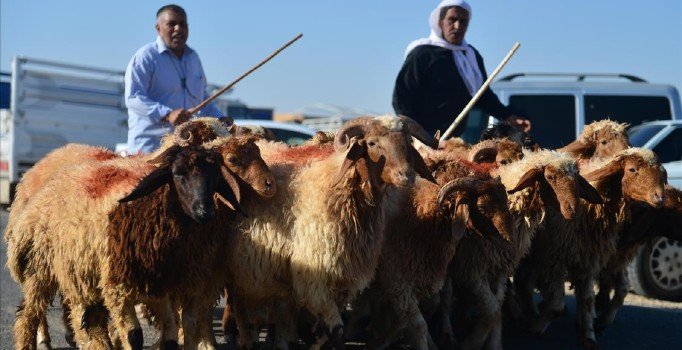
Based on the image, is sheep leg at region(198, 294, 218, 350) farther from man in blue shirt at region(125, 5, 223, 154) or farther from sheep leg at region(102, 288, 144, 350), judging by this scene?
man in blue shirt at region(125, 5, 223, 154)

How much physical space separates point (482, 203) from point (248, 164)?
1760 millimetres

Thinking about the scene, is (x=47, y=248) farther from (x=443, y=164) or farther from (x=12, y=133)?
(x=12, y=133)

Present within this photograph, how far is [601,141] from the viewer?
30.5ft

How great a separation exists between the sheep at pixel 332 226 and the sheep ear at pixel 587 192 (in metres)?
1.56

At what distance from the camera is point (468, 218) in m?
7.30

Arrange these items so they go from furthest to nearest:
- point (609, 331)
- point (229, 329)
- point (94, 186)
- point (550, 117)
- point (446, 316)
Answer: point (550, 117) → point (609, 331) → point (229, 329) → point (446, 316) → point (94, 186)

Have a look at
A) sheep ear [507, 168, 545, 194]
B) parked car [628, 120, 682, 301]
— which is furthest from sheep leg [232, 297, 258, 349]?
parked car [628, 120, 682, 301]

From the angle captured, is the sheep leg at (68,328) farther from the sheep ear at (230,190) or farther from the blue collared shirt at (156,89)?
the sheep ear at (230,190)

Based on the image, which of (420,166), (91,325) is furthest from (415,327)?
(91,325)

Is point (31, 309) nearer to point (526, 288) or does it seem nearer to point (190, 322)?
point (190, 322)

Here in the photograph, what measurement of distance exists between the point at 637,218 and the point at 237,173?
3689 millimetres

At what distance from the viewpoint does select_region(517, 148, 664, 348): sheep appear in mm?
8242

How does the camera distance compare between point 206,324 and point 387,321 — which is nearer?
point 206,324

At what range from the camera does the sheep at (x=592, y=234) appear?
8242 millimetres
